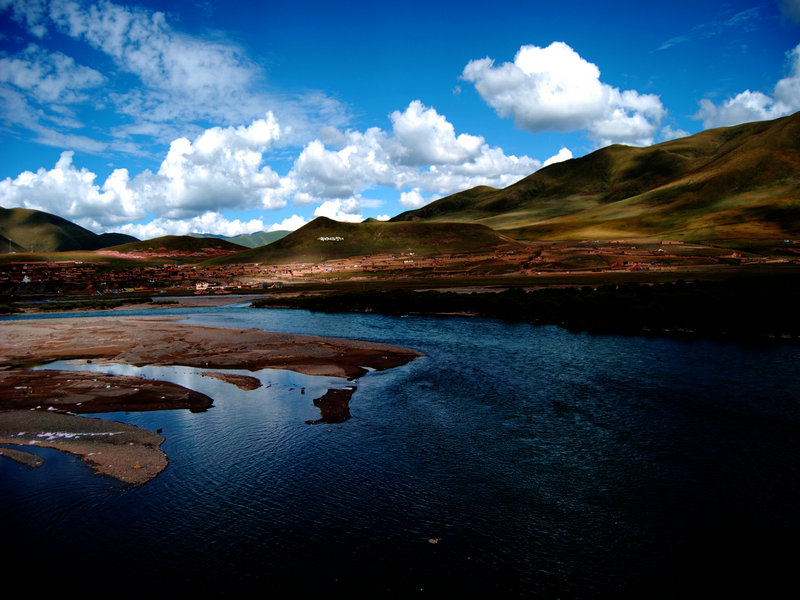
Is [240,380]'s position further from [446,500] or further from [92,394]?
[446,500]

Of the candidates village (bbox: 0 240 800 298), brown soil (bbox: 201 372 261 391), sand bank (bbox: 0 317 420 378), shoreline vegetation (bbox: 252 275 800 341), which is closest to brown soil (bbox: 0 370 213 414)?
brown soil (bbox: 201 372 261 391)

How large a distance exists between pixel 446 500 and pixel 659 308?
149ft

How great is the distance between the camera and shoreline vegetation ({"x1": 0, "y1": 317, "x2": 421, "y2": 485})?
826 inches

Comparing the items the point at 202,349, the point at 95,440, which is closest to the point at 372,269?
the point at 202,349

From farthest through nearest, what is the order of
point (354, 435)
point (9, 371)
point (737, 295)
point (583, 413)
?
point (737, 295) < point (9, 371) < point (583, 413) < point (354, 435)

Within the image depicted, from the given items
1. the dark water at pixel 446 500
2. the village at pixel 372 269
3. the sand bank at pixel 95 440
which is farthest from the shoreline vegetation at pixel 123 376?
the village at pixel 372 269

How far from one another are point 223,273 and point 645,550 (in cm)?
17610

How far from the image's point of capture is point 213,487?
18.0 metres

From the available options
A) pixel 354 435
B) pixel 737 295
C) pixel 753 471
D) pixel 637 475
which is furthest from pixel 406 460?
pixel 737 295

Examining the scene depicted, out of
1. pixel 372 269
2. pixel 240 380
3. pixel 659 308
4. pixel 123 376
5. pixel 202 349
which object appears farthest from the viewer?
pixel 372 269

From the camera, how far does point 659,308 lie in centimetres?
5281

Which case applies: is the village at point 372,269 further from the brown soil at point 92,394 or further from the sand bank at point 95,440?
the sand bank at point 95,440

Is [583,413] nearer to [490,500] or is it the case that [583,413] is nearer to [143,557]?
[490,500]

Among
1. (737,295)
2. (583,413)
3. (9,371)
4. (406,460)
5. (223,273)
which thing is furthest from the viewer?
(223,273)
